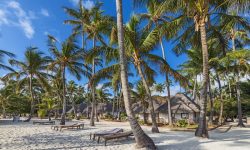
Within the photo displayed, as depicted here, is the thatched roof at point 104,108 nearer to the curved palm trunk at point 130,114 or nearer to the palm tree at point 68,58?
the palm tree at point 68,58

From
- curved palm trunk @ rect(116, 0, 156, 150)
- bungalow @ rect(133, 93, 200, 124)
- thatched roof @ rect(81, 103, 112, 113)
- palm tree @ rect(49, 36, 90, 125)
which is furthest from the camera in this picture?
thatched roof @ rect(81, 103, 112, 113)

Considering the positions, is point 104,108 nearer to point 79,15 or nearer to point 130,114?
point 79,15

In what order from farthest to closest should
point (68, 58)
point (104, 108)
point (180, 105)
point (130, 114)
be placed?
1. point (104, 108)
2. point (180, 105)
3. point (68, 58)
4. point (130, 114)

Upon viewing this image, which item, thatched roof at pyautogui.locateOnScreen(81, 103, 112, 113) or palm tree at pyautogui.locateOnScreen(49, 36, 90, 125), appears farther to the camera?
thatched roof at pyautogui.locateOnScreen(81, 103, 112, 113)

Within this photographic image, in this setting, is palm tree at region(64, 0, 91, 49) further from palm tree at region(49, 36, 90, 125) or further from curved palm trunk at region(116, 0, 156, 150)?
curved palm trunk at region(116, 0, 156, 150)

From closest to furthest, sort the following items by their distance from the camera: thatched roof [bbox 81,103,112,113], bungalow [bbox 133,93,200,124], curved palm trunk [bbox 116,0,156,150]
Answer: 1. curved palm trunk [bbox 116,0,156,150]
2. bungalow [bbox 133,93,200,124]
3. thatched roof [bbox 81,103,112,113]

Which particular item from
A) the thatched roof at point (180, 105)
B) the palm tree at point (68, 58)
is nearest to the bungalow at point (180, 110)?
the thatched roof at point (180, 105)

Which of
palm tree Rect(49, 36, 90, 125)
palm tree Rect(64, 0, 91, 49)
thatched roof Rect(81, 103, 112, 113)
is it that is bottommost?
thatched roof Rect(81, 103, 112, 113)

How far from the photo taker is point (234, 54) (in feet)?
72.6

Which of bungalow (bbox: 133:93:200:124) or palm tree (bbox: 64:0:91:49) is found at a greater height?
palm tree (bbox: 64:0:91:49)

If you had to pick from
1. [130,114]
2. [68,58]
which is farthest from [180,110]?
[130,114]

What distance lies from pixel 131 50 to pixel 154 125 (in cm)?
507

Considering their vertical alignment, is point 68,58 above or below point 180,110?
above

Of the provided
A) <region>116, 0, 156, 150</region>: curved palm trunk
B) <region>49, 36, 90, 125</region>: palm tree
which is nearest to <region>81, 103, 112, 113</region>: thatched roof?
<region>49, 36, 90, 125</region>: palm tree
